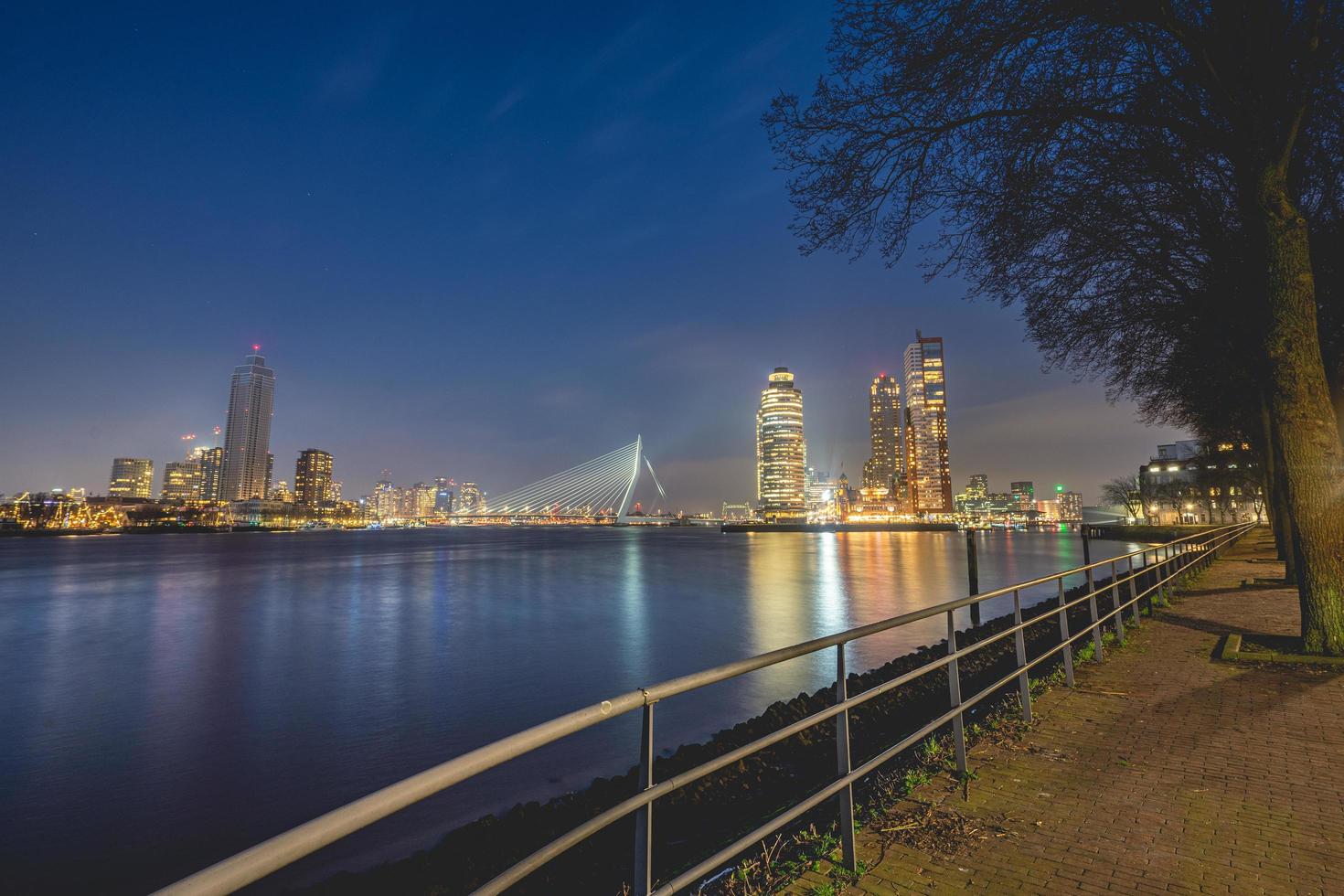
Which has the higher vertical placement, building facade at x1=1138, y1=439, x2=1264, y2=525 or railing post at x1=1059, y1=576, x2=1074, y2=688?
building facade at x1=1138, y1=439, x2=1264, y2=525

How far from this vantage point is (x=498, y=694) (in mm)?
13641

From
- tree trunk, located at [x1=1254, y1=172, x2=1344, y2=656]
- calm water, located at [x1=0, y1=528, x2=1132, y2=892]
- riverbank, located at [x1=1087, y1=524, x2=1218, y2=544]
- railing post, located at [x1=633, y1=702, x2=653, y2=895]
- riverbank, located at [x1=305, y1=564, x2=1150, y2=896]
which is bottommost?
calm water, located at [x1=0, y1=528, x2=1132, y2=892]

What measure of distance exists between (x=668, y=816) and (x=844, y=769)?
3557mm

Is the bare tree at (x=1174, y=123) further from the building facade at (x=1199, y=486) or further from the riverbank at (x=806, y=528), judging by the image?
the riverbank at (x=806, y=528)

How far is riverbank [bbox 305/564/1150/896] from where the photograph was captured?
5.44m

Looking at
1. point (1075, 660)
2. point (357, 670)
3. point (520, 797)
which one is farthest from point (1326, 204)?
point (357, 670)

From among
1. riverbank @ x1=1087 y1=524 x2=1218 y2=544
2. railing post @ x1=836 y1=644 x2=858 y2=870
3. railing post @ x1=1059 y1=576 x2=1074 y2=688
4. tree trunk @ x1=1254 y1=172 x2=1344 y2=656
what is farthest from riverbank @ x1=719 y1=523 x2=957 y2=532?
railing post @ x1=836 y1=644 x2=858 y2=870

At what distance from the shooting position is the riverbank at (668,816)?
5.44 m

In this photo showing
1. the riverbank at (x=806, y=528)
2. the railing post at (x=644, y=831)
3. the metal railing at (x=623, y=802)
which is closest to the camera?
the metal railing at (x=623, y=802)

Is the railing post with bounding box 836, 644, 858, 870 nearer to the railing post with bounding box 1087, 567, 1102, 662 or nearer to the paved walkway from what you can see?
the paved walkway

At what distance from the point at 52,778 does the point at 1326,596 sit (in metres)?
16.3

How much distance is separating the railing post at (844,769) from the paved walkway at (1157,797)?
13 centimetres

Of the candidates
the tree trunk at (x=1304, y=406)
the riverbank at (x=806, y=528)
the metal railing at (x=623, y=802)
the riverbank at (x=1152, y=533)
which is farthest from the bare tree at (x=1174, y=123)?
the riverbank at (x=806, y=528)

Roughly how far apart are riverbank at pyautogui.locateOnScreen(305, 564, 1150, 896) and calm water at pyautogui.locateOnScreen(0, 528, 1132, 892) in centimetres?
83
